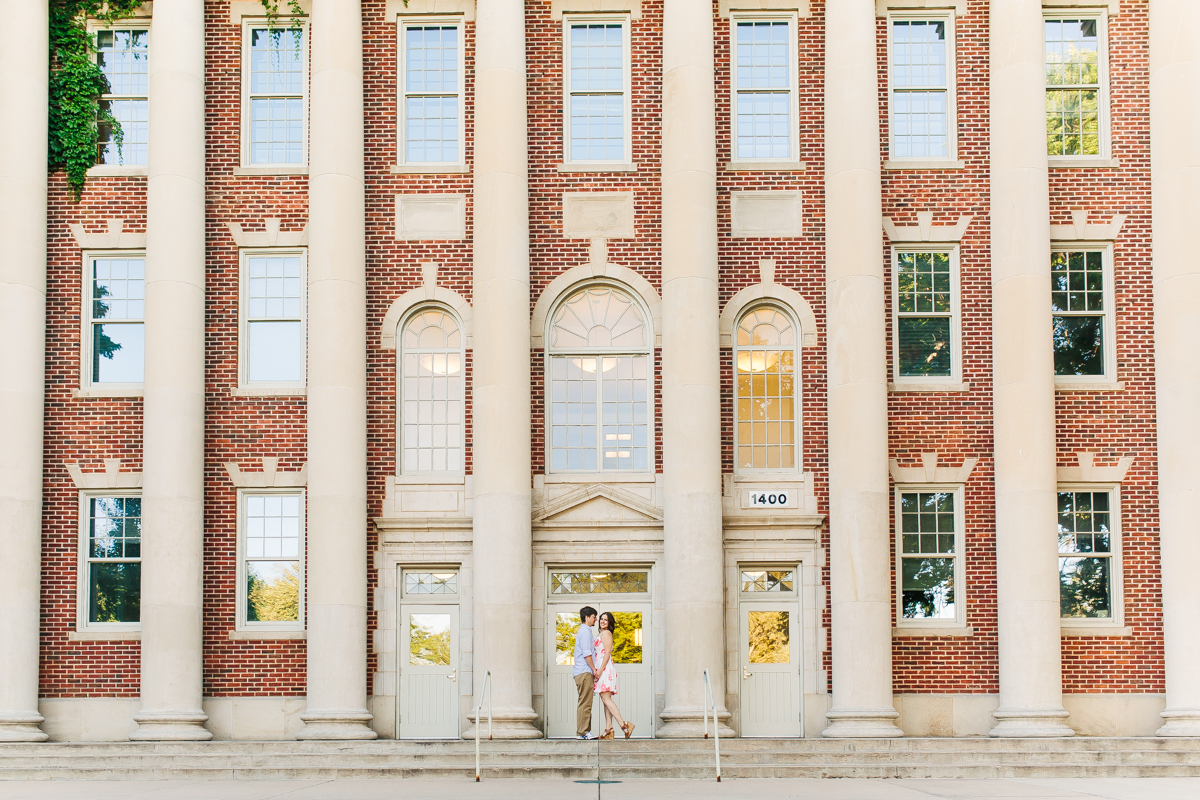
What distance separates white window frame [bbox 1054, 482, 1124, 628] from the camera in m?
21.7

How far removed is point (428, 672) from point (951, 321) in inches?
400

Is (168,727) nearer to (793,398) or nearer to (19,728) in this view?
(19,728)

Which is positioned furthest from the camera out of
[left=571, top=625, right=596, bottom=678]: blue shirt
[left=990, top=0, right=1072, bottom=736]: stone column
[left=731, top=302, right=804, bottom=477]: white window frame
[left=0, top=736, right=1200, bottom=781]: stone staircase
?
[left=731, top=302, right=804, bottom=477]: white window frame

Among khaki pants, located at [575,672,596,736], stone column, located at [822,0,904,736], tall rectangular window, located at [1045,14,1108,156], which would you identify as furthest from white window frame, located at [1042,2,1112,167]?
khaki pants, located at [575,672,596,736]

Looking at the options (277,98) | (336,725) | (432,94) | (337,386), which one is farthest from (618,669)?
(277,98)

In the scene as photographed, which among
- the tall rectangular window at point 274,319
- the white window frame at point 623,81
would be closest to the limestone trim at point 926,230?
the white window frame at point 623,81

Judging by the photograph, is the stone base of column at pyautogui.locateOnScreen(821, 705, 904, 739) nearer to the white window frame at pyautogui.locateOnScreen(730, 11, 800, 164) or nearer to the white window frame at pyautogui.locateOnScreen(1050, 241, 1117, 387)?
the white window frame at pyautogui.locateOnScreen(1050, 241, 1117, 387)

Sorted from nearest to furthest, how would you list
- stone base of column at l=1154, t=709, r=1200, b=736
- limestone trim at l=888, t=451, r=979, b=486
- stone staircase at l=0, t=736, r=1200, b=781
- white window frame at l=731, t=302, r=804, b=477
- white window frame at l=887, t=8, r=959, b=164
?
stone staircase at l=0, t=736, r=1200, b=781, stone base of column at l=1154, t=709, r=1200, b=736, limestone trim at l=888, t=451, r=979, b=486, white window frame at l=731, t=302, r=804, b=477, white window frame at l=887, t=8, r=959, b=164

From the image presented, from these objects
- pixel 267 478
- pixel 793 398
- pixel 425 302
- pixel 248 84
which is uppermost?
pixel 248 84

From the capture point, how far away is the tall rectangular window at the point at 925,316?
2238cm

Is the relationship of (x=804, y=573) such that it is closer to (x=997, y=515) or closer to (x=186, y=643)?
(x=997, y=515)

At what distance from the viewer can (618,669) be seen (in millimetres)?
21906

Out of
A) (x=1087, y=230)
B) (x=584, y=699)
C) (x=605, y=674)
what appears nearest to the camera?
(x=605, y=674)

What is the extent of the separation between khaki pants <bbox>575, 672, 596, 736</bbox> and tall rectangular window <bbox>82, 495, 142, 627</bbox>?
7.33 m
